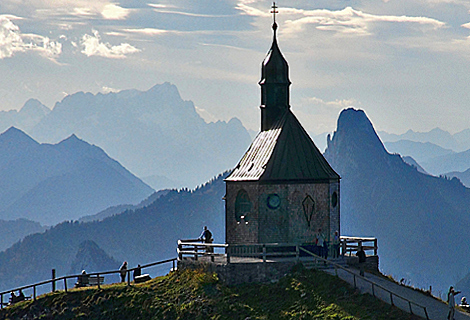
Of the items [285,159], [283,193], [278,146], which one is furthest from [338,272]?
[278,146]

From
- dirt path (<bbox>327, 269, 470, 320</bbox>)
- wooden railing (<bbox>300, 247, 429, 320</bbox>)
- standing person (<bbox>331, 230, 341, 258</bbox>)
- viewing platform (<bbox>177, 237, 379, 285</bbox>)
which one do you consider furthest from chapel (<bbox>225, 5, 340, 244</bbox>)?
dirt path (<bbox>327, 269, 470, 320</bbox>)

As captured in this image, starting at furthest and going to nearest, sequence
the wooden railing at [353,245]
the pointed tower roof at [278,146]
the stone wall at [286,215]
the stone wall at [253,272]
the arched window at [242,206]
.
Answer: the wooden railing at [353,245] → the arched window at [242,206] → the pointed tower roof at [278,146] → the stone wall at [286,215] → the stone wall at [253,272]

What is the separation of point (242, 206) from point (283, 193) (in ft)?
8.96

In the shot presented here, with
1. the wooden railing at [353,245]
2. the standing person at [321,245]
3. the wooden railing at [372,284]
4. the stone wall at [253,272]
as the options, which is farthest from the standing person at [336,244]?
the stone wall at [253,272]

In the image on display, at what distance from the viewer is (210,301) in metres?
42.2

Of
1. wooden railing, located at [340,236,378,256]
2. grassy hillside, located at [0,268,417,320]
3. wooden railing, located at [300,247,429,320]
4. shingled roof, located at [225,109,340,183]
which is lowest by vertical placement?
grassy hillside, located at [0,268,417,320]

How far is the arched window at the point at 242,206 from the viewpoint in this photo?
47031 millimetres

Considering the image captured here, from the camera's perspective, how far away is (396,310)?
37250 millimetres

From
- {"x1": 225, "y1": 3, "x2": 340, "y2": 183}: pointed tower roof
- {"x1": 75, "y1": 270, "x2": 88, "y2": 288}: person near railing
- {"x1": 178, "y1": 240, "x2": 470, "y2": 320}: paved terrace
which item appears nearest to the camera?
{"x1": 178, "y1": 240, "x2": 470, "y2": 320}: paved terrace

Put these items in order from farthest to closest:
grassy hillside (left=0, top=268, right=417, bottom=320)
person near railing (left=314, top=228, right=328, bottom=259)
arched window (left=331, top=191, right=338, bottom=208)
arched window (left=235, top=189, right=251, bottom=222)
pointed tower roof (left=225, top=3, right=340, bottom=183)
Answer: arched window (left=331, top=191, right=338, bottom=208) → arched window (left=235, top=189, right=251, bottom=222) → pointed tower roof (left=225, top=3, right=340, bottom=183) → person near railing (left=314, top=228, right=328, bottom=259) → grassy hillside (left=0, top=268, right=417, bottom=320)

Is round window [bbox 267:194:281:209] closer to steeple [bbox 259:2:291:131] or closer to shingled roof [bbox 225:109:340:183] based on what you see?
shingled roof [bbox 225:109:340:183]

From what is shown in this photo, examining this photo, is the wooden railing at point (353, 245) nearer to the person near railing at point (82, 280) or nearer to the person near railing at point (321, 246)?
the person near railing at point (321, 246)

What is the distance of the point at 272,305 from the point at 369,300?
4.93m

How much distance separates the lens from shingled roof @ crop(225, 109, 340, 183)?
46.5 meters
